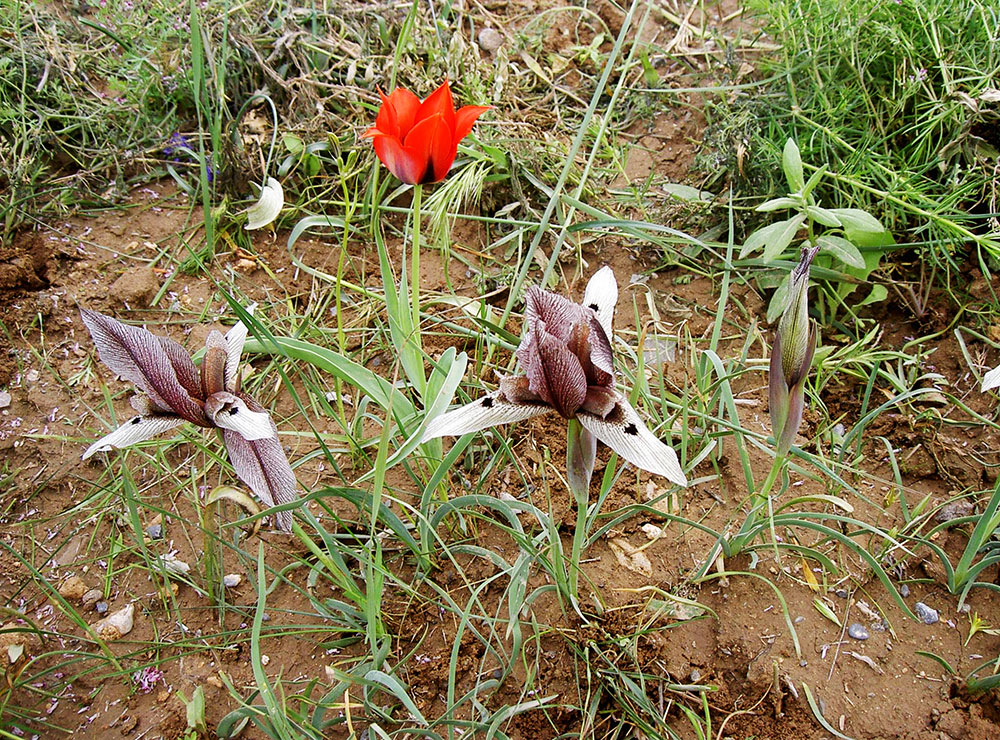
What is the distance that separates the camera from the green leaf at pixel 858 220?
1.75m

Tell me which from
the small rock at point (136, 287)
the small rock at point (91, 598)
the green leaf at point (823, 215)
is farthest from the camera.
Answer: the small rock at point (136, 287)

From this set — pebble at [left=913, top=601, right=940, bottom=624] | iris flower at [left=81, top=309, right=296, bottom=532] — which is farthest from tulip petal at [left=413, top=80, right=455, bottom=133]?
pebble at [left=913, top=601, right=940, bottom=624]

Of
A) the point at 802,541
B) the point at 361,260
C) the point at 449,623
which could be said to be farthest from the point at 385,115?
the point at 802,541

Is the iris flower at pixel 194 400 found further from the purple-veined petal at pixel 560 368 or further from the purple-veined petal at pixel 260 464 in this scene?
the purple-veined petal at pixel 560 368

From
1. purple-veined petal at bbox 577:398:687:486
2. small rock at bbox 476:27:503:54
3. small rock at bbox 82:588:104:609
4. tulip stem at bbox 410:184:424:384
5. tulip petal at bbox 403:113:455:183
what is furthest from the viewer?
small rock at bbox 476:27:503:54

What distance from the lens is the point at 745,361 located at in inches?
72.4

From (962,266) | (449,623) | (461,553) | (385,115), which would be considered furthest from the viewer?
(962,266)

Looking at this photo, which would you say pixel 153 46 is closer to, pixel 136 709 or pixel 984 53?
pixel 136 709

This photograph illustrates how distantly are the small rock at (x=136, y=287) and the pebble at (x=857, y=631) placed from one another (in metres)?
1.83

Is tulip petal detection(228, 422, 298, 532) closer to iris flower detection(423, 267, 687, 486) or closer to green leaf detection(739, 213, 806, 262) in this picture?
iris flower detection(423, 267, 687, 486)

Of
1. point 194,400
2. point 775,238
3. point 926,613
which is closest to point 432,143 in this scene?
point 194,400

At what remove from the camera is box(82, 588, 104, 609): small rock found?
1551 millimetres

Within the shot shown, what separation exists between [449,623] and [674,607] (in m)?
0.44

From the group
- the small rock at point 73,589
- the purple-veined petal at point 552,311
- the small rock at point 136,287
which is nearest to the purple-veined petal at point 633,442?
the purple-veined petal at point 552,311
